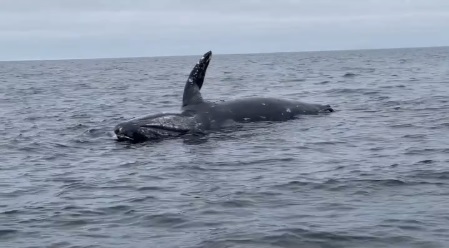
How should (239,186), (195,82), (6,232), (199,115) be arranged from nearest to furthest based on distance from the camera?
(6,232), (239,186), (199,115), (195,82)

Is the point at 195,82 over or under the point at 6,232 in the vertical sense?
over

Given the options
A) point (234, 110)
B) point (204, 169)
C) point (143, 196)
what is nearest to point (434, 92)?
point (234, 110)

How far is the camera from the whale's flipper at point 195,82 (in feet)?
66.8

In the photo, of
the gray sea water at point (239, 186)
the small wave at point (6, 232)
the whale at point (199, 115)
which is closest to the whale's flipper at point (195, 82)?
the whale at point (199, 115)

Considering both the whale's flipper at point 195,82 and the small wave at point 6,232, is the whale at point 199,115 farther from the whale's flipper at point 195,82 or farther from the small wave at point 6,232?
the small wave at point 6,232

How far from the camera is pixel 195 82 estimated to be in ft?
67.1

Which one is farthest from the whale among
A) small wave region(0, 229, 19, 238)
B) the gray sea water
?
small wave region(0, 229, 19, 238)

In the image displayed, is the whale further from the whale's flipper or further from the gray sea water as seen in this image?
the gray sea water

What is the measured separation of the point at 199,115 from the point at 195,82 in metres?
1.04

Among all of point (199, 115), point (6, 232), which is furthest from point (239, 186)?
point (199, 115)

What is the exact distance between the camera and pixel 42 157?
16812 millimetres

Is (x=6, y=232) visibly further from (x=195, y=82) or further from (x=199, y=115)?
(x=195, y=82)

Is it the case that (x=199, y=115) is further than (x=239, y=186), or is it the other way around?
(x=199, y=115)

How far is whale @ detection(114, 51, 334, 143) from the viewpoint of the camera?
1909 cm
